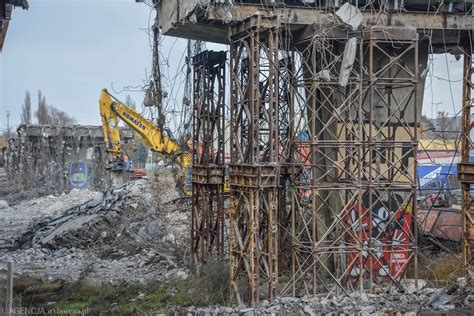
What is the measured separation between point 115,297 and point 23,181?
36.9 metres

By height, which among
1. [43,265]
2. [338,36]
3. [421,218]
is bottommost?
[43,265]

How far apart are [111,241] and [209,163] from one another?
20.9ft

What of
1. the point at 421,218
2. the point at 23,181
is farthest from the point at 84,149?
the point at 421,218

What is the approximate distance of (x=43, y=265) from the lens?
17.6m

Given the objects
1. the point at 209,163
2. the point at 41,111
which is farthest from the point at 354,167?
the point at 41,111

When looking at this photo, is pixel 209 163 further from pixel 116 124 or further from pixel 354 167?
pixel 116 124

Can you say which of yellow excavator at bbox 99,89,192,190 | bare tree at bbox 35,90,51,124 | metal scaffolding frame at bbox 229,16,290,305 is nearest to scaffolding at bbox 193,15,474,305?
metal scaffolding frame at bbox 229,16,290,305

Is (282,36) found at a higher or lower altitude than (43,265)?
higher

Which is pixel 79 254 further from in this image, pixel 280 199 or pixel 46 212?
pixel 46 212

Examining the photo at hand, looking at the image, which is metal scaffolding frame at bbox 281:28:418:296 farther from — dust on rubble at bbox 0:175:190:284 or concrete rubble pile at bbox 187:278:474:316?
dust on rubble at bbox 0:175:190:284

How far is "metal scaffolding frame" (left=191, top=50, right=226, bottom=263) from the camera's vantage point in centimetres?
1490

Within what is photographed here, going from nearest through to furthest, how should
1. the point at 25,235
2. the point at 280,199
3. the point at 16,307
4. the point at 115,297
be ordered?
the point at 16,307 → the point at 115,297 → the point at 280,199 → the point at 25,235

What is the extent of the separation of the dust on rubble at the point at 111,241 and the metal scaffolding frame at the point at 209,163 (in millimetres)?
1151

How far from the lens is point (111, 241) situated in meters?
19.8
